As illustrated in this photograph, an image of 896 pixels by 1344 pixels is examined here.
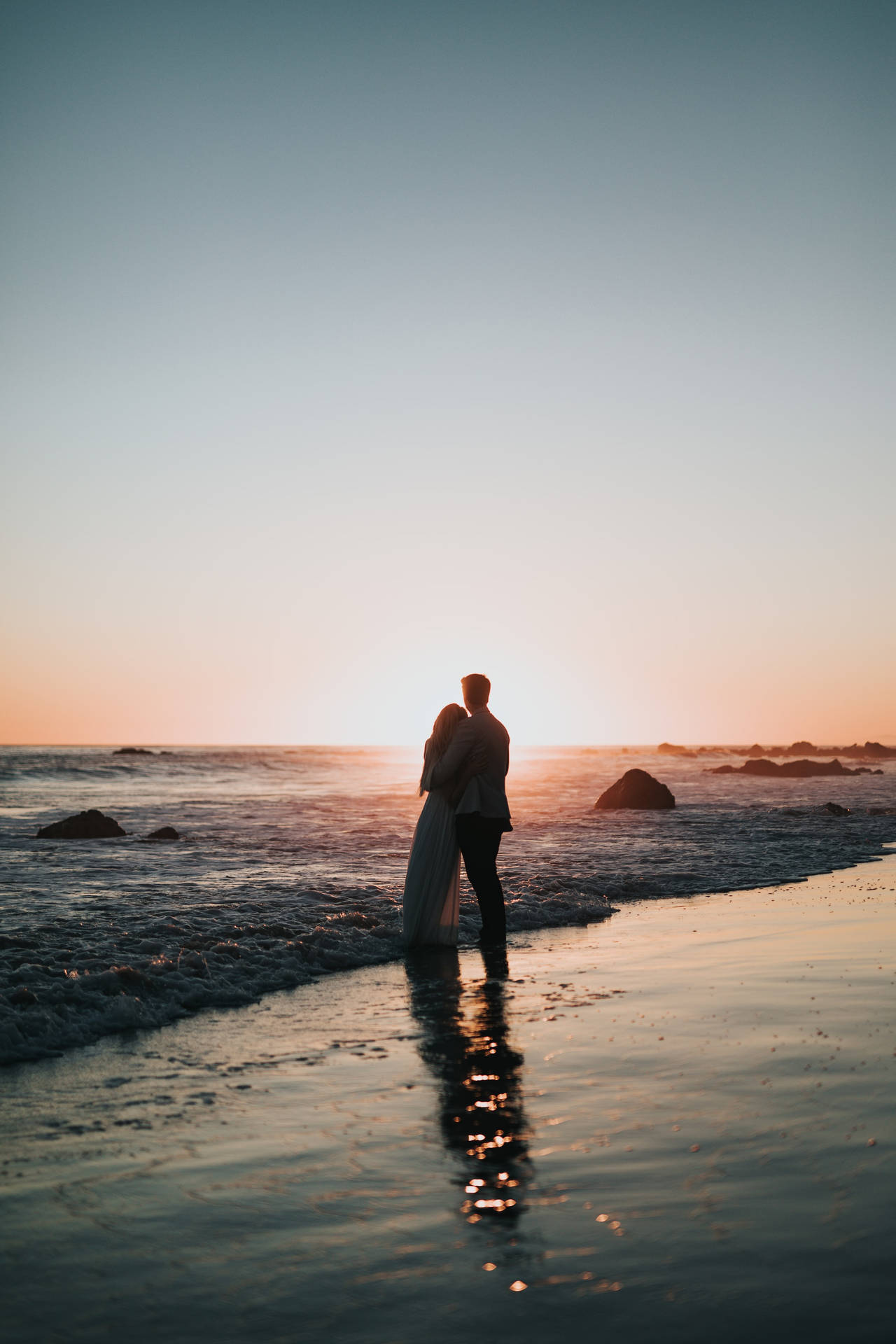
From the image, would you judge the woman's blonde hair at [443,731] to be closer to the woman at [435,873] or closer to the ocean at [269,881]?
the woman at [435,873]

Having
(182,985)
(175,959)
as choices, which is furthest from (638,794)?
(182,985)

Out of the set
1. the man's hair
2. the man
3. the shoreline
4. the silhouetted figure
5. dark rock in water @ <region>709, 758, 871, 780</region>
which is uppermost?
the man's hair

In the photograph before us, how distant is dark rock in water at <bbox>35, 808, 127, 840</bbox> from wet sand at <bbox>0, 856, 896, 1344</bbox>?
12309 millimetres

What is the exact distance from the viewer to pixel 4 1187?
3146 millimetres

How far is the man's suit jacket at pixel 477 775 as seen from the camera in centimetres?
826

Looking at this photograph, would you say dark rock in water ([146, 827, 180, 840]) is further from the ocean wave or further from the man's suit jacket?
the man's suit jacket

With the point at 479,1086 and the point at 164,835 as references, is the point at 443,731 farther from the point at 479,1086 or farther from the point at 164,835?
the point at 164,835

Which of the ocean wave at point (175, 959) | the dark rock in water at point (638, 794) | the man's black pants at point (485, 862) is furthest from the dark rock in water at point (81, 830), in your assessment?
the dark rock in water at point (638, 794)

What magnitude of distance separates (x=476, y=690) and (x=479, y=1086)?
15.5 ft

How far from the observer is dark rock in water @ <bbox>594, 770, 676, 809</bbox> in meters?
25.8

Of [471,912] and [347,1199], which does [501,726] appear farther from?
[347,1199]

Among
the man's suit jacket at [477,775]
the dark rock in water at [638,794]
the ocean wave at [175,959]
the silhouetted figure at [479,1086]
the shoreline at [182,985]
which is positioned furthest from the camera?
the dark rock in water at [638,794]

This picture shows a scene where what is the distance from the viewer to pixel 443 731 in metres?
8.34

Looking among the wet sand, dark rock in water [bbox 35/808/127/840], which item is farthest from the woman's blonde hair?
dark rock in water [bbox 35/808/127/840]
